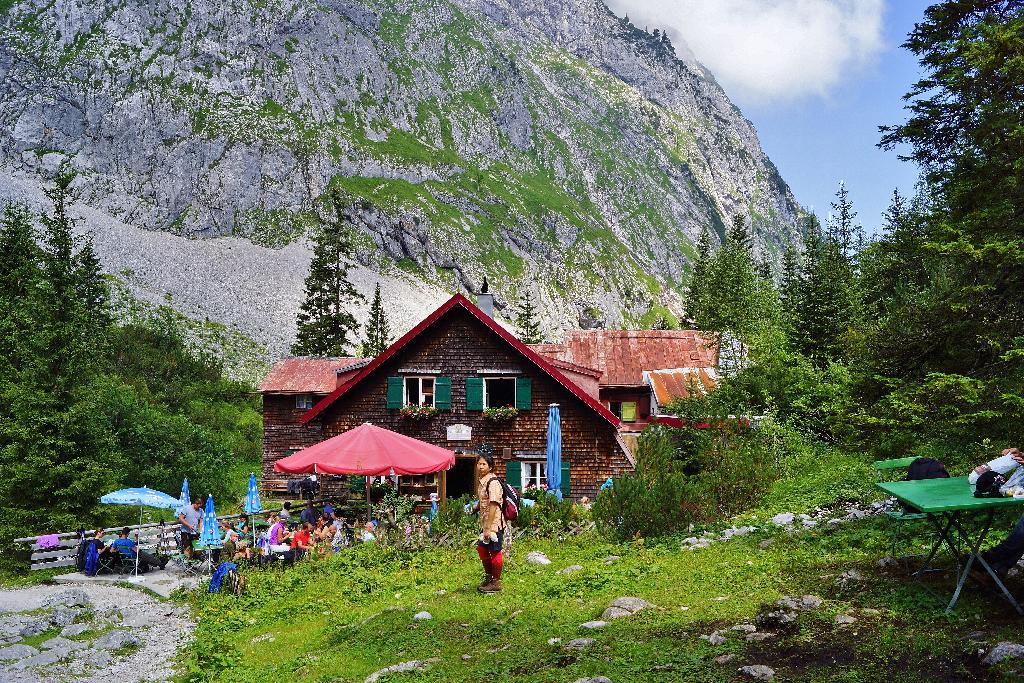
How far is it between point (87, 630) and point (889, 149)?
25.1m

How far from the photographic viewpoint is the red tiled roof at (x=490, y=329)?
28844mm

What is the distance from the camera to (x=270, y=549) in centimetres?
1917

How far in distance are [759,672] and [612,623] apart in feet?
8.53

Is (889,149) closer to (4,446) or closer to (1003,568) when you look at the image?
(1003,568)

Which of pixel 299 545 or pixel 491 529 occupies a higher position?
pixel 491 529

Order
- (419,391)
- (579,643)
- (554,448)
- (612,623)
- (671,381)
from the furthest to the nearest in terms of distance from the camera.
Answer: (671,381), (419,391), (554,448), (612,623), (579,643)

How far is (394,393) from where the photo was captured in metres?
29.8

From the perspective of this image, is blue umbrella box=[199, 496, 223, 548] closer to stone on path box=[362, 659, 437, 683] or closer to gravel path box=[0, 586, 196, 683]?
gravel path box=[0, 586, 196, 683]

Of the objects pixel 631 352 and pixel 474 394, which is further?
pixel 631 352

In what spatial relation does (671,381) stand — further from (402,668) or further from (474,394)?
(402,668)

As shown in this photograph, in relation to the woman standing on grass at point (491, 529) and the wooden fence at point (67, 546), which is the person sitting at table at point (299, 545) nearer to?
the wooden fence at point (67, 546)

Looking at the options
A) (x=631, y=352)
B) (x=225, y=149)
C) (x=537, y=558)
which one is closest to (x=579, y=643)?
(x=537, y=558)

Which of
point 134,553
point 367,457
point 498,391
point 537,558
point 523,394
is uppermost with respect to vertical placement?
point 498,391

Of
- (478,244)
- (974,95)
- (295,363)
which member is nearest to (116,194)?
(478,244)
